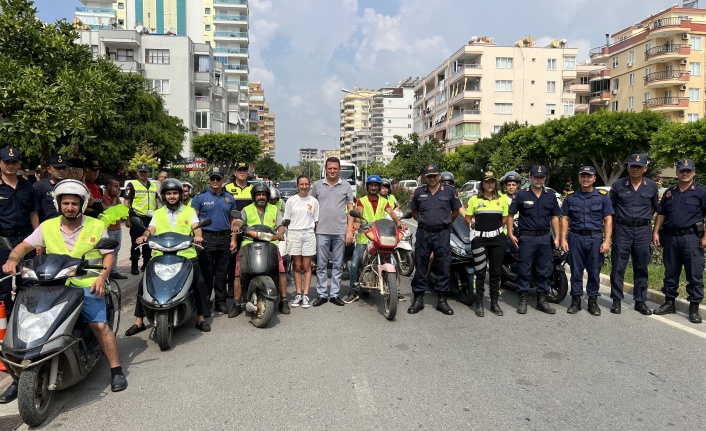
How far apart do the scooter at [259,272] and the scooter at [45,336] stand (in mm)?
2143

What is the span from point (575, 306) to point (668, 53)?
192 ft

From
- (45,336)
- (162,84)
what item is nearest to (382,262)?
(45,336)

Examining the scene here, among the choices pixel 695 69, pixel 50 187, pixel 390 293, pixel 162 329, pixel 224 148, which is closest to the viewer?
pixel 162 329

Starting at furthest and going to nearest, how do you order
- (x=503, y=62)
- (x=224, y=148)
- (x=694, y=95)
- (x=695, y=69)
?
(x=503, y=62) < (x=694, y=95) < (x=695, y=69) < (x=224, y=148)

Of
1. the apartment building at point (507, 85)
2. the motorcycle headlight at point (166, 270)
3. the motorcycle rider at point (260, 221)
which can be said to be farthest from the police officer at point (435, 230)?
the apartment building at point (507, 85)

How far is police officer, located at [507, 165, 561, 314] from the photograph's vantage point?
22.8 feet

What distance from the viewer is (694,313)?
661 centimetres

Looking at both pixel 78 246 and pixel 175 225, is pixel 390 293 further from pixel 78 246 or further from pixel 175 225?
pixel 78 246

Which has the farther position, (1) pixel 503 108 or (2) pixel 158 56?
(1) pixel 503 108

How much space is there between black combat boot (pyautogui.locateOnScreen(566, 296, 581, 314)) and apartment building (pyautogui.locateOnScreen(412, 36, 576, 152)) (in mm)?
58781

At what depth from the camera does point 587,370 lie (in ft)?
16.1

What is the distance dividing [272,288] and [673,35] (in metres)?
62.5

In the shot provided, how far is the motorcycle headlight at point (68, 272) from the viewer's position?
4.19 meters

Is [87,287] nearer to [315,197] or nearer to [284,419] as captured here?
[284,419]
